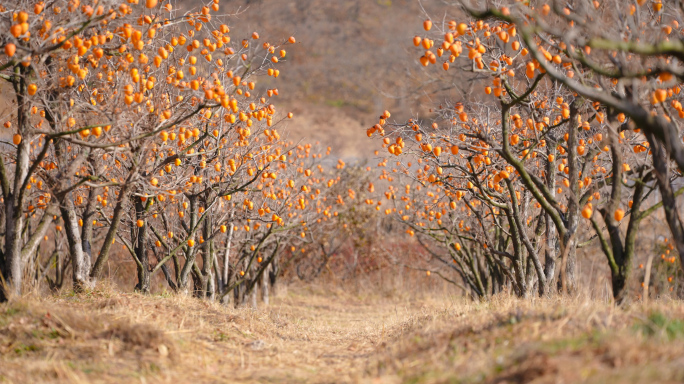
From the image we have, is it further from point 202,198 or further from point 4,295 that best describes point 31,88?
point 202,198

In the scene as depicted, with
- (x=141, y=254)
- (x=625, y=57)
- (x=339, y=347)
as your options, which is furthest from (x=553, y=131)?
(x=141, y=254)

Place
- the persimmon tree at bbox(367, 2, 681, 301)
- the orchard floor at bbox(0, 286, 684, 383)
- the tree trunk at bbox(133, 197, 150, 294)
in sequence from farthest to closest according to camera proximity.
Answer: the tree trunk at bbox(133, 197, 150, 294), the persimmon tree at bbox(367, 2, 681, 301), the orchard floor at bbox(0, 286, 684, 383)

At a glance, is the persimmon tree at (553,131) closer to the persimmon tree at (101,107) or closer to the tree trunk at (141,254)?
the persimmon tree at (101,107)

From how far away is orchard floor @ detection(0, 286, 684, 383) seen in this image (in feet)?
12.4

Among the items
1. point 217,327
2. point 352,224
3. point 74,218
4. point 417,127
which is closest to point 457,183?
point 417,127

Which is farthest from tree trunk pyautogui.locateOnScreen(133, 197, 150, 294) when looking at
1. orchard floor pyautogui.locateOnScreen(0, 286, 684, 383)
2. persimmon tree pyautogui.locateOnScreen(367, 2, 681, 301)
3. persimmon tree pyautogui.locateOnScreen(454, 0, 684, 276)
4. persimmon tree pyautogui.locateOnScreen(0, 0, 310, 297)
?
persimmon tree pyautogui.locateOnScreen(454, 0, 684, 276)

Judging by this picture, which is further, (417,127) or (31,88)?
(417,127)

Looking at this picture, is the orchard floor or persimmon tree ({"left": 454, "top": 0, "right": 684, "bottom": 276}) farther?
persimmon tree ({"left": 454, "top": 0, "right": 684, "bottom": 276})

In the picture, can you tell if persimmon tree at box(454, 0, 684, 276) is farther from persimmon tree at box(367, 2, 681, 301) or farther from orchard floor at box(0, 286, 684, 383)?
orchard floor at box(0, 286, 684, 383)

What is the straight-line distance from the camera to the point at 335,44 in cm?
5462

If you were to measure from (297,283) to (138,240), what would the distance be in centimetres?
953

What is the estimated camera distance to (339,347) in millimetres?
6664

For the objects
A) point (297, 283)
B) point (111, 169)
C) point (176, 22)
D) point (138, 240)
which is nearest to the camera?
point (176, 22)

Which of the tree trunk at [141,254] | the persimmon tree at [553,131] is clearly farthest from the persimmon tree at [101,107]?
the persimmon tree at [553,131]
